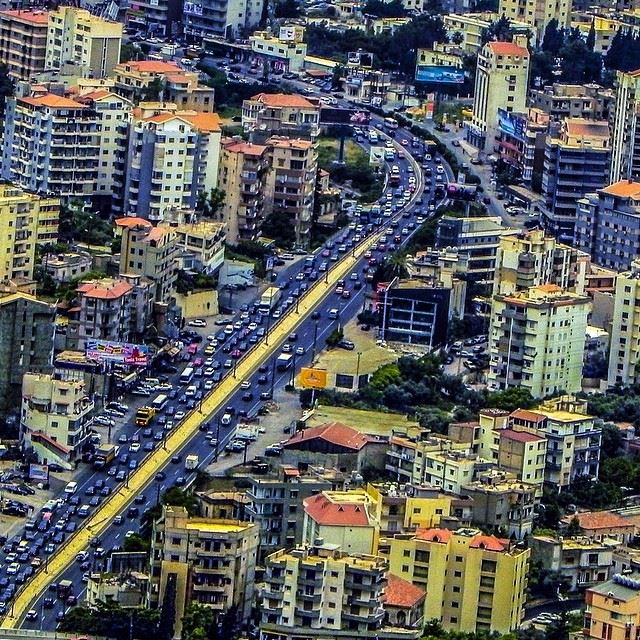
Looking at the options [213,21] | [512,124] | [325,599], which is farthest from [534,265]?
[213,21]

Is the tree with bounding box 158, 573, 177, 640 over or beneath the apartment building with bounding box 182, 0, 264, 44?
beneath

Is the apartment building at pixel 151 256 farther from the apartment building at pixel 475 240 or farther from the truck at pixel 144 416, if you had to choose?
the apartment building at pixel 475 240

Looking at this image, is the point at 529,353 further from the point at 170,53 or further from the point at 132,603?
the point at 170,53

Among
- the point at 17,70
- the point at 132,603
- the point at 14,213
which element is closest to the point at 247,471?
the point at 132,603

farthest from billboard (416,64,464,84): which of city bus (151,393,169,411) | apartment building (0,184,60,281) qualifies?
city bus (151,393,169,411)

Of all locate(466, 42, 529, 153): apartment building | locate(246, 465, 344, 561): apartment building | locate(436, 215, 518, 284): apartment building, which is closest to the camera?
locate(246, 465, 344, 561): apartment building

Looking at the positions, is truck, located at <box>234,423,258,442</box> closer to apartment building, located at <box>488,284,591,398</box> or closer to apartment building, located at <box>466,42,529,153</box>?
apartment building, located at <box>488,284,591,398</box>
